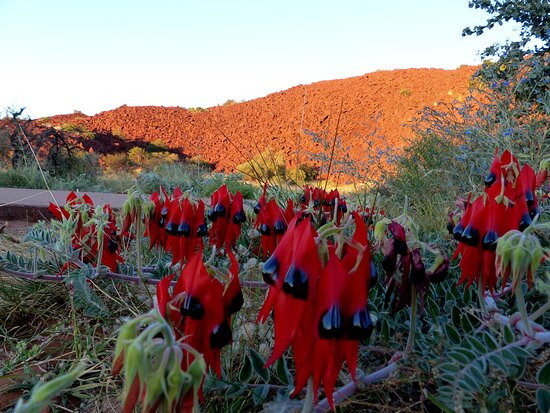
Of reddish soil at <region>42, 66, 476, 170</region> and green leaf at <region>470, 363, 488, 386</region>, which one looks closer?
green leaf at <region>470, 363, 488, 386</region>

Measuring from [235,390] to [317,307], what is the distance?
39 cm

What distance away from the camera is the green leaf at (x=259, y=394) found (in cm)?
92

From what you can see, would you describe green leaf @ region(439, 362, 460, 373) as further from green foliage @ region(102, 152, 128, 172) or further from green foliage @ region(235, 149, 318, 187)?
green foliage @ region(102, 152, 128, 172)

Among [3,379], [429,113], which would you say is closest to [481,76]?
[429,113]

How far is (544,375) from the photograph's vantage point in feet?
2.50

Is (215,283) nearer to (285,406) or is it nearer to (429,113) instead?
(285,406)

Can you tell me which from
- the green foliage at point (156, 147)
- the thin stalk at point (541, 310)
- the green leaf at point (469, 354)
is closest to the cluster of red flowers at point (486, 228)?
the thin stalk at point (541, 310)

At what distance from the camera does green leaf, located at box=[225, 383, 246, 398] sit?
0.90 metres

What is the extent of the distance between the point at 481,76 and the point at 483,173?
2290mm

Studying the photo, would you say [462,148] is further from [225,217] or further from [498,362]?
[498,362]

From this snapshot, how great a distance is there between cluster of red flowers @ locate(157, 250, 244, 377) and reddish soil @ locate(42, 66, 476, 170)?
16.0m

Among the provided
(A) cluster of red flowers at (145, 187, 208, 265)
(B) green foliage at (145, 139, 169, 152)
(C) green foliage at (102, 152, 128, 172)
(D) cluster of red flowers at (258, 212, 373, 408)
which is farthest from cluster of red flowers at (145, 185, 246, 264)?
(B) green foliage at (145, 139, 169, 152)

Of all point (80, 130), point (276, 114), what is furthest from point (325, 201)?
point (276, 114)

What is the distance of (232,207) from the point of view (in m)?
1.60
